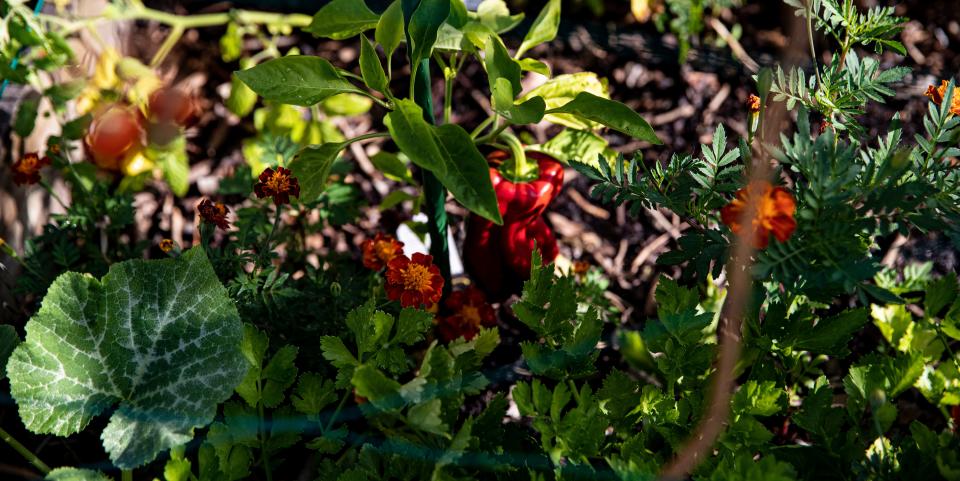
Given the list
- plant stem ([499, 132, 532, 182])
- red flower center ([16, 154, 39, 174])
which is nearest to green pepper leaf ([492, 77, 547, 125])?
plant stem ([499, 132, 532, 182])

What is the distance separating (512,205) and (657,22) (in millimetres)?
899

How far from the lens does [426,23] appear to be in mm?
948

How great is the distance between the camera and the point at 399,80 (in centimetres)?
200

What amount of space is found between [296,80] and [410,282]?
338 mm

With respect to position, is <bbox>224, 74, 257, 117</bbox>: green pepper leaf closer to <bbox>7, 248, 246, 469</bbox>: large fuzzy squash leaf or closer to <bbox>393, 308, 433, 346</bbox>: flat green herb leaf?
<bbox>7, 248, 246, 469</bbox>: large fuzzy squash leaf

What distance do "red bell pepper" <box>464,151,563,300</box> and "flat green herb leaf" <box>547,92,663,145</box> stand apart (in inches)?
Answer: 8.8

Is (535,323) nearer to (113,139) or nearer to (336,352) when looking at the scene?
(336,352)

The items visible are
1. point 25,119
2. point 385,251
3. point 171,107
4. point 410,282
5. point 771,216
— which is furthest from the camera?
point 171,107

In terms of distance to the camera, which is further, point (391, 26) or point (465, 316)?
point (465, 316)

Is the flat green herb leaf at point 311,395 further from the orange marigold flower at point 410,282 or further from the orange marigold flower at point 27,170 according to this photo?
the orange marigold flower at point 27,170

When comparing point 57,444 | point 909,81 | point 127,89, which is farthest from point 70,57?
point 909,81

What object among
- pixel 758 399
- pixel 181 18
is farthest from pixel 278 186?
pixel 181 18

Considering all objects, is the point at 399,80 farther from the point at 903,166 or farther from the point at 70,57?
the point at 903,166

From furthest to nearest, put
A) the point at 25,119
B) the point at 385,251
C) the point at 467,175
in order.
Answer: the point at 25,119
the point at 385,251
the point at 467,175
